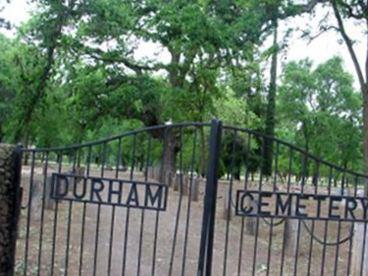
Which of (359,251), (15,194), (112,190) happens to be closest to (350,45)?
(359,251)

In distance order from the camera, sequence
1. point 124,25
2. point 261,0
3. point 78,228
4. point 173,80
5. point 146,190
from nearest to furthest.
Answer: point 146,190 → point 78,228 → point 261,0 → point 124,25 → point 173,80

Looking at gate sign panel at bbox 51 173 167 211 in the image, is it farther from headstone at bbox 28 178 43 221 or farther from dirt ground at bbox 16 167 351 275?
headstone at bbox 28 178 43 221

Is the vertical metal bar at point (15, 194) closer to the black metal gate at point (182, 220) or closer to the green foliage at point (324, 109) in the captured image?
the black metal gate at point (182, 220)

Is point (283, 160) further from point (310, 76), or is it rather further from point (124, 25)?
point (124, 25)

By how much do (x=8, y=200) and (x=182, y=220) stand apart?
30.4ft

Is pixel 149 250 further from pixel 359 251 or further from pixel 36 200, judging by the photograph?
pixel 359 251

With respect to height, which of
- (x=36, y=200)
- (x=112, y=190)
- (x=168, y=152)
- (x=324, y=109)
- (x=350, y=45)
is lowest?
(x=36, y=200)

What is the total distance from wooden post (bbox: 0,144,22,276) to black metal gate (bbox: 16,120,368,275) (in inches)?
7.1

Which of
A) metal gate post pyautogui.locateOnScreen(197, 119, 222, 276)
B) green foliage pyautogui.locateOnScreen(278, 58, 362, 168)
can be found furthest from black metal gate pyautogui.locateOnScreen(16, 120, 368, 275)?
green foliage pyautogui.locateOnScreen(278, 58, 362, 168)

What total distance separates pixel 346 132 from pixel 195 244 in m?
36.2

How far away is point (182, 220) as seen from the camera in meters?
14.8

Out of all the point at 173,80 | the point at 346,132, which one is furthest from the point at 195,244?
the point at 346,132

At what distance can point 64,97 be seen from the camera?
110 ft

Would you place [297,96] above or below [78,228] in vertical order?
above
